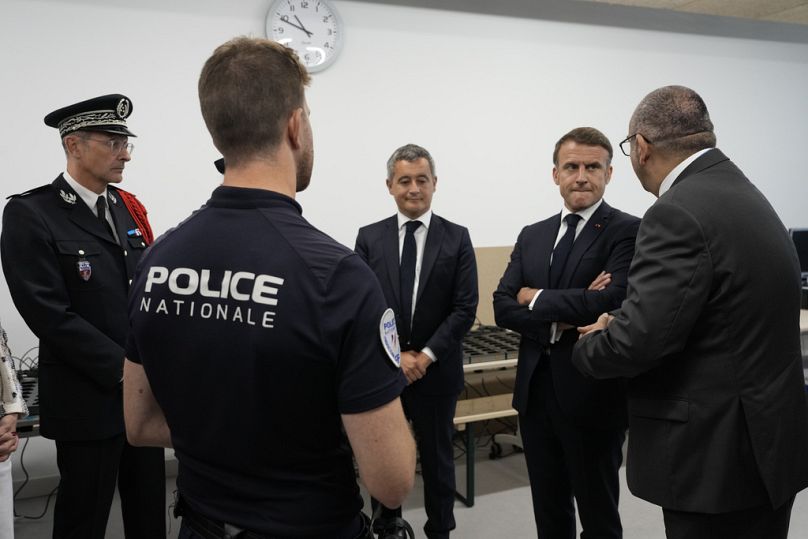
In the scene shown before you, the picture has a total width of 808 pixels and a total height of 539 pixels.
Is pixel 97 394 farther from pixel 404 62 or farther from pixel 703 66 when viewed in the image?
pixel 703 66

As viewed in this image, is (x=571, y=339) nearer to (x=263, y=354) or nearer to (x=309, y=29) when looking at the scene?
(x=263, y=354)

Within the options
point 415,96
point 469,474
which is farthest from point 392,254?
point 415,96

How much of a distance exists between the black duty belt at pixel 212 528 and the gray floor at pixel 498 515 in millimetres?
1950

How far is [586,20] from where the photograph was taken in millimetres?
4539

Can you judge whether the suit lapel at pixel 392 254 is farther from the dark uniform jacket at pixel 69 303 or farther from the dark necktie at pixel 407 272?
the dark uniform jacket at pixel 69 303

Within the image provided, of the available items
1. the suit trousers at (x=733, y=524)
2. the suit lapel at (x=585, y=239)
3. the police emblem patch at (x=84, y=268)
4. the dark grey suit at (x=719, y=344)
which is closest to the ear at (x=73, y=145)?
the police emblem patch at (x=84, y=268)

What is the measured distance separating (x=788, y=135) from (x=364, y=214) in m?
3.96

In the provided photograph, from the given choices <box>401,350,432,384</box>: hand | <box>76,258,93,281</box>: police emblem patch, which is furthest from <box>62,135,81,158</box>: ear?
<box>401,350,432,384</box>: hand

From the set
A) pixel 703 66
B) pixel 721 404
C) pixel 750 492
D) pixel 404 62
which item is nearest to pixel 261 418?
pixel 721 404

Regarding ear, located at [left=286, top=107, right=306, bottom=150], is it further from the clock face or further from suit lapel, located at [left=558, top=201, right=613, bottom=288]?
the clock face

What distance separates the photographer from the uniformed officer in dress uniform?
1.98 meters

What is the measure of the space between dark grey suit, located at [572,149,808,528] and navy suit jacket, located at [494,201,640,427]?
1.53 feet

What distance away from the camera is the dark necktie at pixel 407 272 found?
254 cm

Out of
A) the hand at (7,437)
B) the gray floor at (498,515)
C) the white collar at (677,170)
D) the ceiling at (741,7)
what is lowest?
the gray floor at (498,515)
